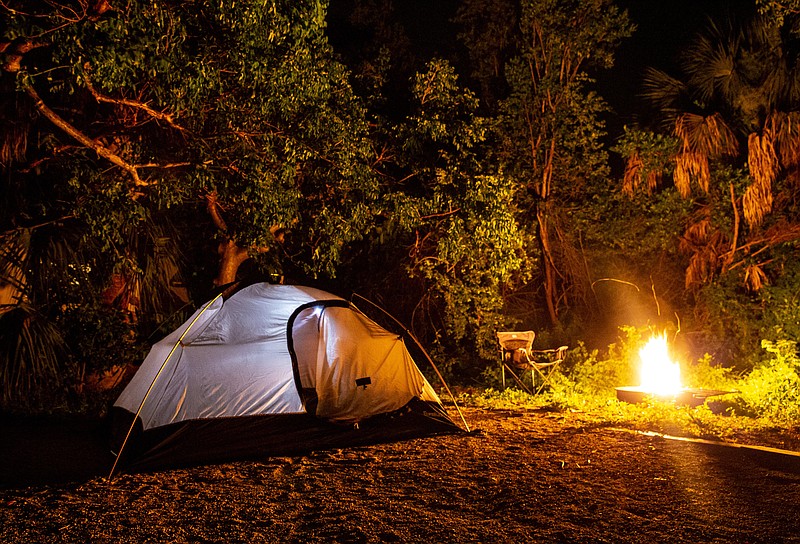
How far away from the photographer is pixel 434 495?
5.57 m

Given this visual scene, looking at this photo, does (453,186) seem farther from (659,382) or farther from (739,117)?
(739,117)

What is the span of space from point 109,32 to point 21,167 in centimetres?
327

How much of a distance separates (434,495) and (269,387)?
8.19ft

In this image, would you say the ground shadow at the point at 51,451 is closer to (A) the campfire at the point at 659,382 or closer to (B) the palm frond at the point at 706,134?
(A) the campfire at the point at 659,382

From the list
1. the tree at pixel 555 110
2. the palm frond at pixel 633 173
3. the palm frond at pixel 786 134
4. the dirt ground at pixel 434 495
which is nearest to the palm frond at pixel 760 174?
the palm frond at pixel 786 134

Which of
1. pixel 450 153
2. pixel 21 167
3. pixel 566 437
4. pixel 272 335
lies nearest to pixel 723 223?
pixel 450 153

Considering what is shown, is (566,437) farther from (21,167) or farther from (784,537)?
(21,167)

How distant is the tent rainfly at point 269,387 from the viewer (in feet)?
22.9

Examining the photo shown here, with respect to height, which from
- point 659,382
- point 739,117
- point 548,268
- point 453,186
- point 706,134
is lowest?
point 659,382

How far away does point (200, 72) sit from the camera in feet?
23.1

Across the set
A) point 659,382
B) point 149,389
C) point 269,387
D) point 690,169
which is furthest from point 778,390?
point 149,389

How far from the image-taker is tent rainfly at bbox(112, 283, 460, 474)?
6.99 m

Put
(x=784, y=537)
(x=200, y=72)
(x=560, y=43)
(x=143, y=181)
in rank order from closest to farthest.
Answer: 1. (x=784, y=537)
2. (x=200, y=72)
3. (x=143, y=181)
4. (x=560, y=43)

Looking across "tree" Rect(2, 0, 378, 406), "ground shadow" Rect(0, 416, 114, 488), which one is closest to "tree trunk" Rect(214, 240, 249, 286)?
"tree" Rect(2, 0, 378, 406)
